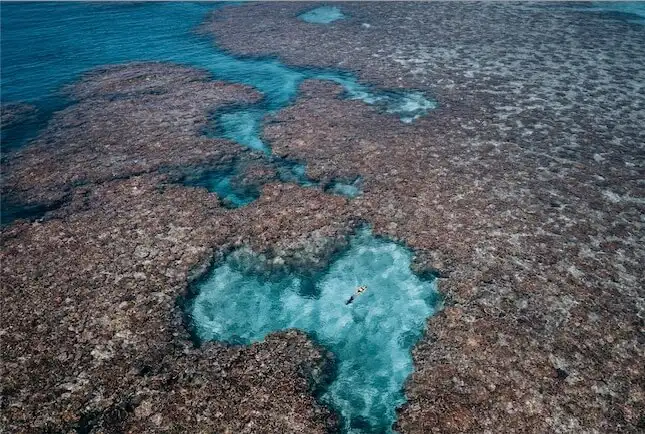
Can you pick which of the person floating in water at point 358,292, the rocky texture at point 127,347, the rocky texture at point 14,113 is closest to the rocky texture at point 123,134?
the rocky texture at point 14,113

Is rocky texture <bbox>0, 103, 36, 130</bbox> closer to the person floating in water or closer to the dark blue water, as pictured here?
the dark blue water

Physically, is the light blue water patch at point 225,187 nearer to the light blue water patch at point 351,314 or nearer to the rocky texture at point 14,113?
the light blue water patch at point 351,314

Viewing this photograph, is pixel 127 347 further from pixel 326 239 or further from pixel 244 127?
pixel 244 127

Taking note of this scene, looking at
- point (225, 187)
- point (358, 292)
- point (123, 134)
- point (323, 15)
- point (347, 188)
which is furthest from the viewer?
point (323, 15)

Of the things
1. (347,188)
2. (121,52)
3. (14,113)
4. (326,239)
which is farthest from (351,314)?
(121,52)

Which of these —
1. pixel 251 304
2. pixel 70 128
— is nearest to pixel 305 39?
pixel 70 128
